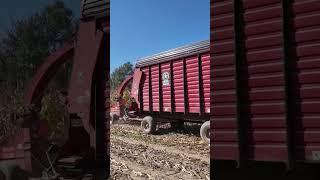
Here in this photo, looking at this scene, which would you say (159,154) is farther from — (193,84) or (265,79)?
(265,79)

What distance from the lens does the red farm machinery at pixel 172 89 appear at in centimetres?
402

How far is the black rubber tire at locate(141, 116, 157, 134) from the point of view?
4.59 m

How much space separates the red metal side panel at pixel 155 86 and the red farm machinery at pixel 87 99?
60 centimetres

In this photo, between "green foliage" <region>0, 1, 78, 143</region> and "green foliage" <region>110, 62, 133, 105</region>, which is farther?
"green foliage" <region>0, 1, 78, 143</region>

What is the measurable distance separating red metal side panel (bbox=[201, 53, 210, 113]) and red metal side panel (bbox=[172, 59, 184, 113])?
0.88ft

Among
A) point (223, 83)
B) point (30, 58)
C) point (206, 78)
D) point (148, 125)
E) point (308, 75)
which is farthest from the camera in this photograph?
point (30, 58)

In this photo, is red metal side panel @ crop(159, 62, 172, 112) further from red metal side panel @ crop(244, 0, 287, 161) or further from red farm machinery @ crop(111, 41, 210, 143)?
red metal side panel @ crop(244, 0, 287, 161)

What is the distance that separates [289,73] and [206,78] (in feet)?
2.46

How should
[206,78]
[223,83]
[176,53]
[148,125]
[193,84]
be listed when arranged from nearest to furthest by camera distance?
[223,83] < [206,78] < [193,84] < [176,53] < [148,125]

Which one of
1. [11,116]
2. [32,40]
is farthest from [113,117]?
[32,40]

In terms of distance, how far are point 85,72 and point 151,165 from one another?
139 cm

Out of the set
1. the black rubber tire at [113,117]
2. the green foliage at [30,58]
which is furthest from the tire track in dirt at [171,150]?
the green foliage at [30,58]

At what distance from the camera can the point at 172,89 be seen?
444 centimetres

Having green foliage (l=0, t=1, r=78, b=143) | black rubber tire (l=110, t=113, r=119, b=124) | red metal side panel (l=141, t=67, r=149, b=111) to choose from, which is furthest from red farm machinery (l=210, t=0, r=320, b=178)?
green foliage (l=0, t=1, r=78, b=143)
